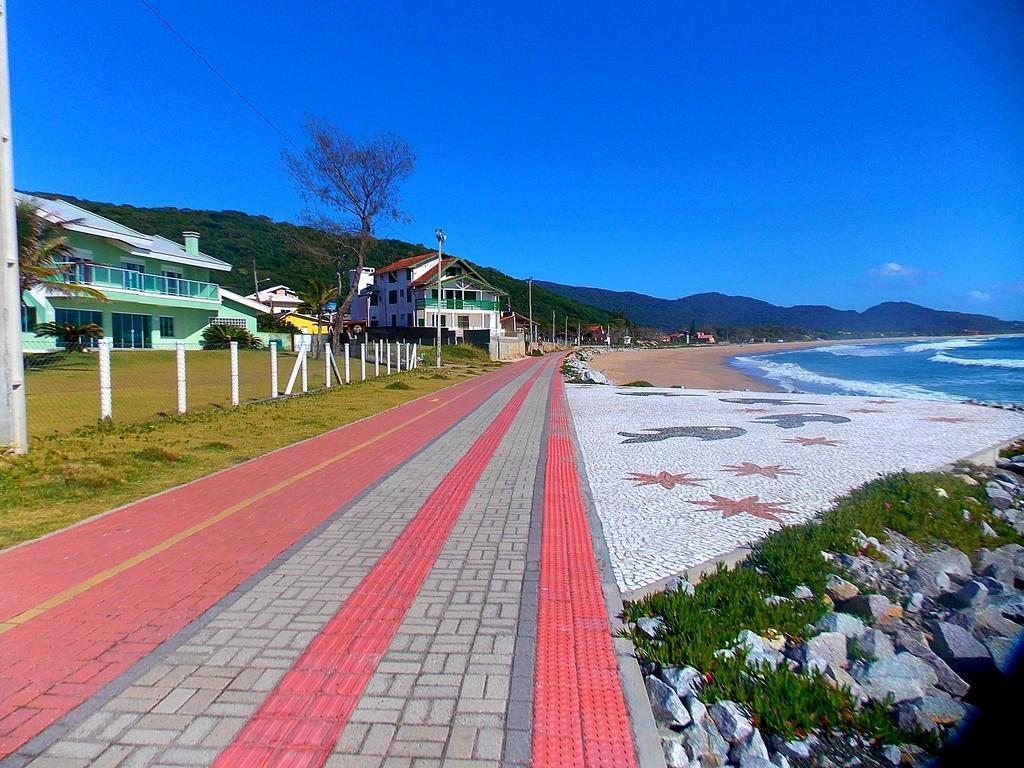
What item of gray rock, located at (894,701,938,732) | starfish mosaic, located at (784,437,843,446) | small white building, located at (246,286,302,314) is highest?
small white building, located at (246,286,302,314)

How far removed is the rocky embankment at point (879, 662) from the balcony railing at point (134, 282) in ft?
89.1

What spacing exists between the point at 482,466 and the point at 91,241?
3300cm

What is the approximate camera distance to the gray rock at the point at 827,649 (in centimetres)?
344

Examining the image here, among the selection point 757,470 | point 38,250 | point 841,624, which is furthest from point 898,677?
point 38,250

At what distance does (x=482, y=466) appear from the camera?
29.2ft

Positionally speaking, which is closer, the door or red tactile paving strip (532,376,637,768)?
red tactile paving strip (532,376,637,768)

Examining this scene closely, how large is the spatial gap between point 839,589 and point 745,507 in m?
2.22

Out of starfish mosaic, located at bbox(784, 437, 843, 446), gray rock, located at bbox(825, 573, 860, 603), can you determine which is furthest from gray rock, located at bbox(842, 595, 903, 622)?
starfish mosaic, located at bbox(784, 437, 843, 446)

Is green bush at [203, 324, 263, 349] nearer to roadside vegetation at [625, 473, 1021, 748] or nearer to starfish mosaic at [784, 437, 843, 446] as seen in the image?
starfish mosaic at [784, 437, 843, 446]

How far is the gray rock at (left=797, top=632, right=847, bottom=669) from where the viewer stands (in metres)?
3.44

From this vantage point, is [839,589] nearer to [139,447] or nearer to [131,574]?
[131,574]

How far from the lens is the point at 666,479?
26.8ft

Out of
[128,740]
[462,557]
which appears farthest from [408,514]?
[128,740]

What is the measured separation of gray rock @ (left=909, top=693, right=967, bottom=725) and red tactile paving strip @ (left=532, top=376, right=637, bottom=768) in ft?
4.75
